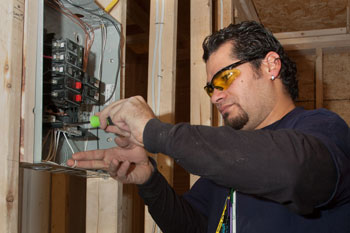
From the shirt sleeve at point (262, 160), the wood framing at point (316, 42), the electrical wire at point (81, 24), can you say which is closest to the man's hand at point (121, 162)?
the electrical wire at point (81, 24)

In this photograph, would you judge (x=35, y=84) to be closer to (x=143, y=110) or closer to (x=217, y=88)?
(x=143, y=110)

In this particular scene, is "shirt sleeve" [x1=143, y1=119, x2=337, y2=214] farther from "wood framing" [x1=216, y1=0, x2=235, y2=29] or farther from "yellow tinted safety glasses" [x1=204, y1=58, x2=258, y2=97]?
"wood framing" [x1=216, y1=0, x2=235, y2=29]

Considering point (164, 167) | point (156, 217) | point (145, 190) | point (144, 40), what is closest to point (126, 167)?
point (145, 190)

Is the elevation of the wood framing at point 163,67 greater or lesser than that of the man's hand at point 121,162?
greater

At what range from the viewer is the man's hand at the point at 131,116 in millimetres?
1024

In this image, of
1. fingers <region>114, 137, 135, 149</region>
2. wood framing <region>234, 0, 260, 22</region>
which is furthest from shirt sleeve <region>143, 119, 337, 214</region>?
wood framing <region>234, 0, 260, 22</region>

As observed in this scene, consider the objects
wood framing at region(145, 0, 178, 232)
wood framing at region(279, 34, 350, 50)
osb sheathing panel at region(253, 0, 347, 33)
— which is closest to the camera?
wood framing at region(145, 0, 178, 232)

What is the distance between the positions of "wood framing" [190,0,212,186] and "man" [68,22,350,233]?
445 mm

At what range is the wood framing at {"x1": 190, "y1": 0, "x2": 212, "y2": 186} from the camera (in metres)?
2.04

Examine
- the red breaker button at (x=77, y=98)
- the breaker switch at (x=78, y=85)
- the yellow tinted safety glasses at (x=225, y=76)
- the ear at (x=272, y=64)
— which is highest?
the ear at (x=272, y=64)

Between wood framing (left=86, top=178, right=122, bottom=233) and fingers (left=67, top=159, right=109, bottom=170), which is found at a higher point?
fingers (left=67, top=159, right=109, bottom=170)

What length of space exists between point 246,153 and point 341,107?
2.84 m

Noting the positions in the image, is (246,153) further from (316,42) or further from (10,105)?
(316,42)

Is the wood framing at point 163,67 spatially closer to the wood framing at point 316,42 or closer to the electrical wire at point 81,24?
the electrical wire at point 81,24
